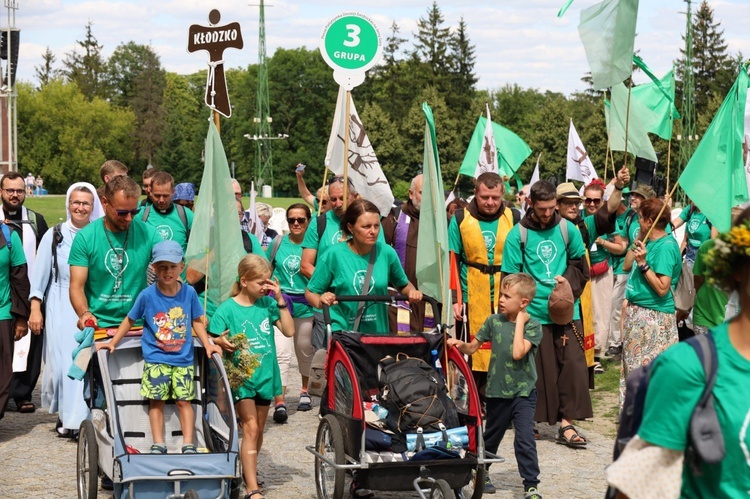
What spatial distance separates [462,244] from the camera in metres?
9.64

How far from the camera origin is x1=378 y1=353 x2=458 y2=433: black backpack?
263 inches

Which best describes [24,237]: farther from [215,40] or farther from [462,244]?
[462,244]

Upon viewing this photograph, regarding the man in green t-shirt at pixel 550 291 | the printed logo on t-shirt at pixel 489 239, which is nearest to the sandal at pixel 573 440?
the man in green t-shirt at pixel 550 291

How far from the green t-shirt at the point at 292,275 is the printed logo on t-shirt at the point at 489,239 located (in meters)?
1.88

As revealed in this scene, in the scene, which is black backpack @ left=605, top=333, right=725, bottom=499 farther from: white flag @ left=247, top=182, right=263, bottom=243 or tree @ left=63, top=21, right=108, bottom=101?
tree @ left=63, top=21, right=108, bottom=101

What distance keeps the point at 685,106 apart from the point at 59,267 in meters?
56.7

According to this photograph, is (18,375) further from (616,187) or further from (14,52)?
(14,52)

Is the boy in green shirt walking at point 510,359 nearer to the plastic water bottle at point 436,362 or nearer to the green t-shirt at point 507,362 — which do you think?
the green t-shirt at point 507,362

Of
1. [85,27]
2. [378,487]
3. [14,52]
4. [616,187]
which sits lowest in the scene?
[378,487]

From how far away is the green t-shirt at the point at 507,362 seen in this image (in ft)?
24.2

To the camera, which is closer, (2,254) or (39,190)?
(2,254)

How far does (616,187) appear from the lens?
33.9ft

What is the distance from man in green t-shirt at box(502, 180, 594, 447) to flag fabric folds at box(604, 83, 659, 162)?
303 centimetres

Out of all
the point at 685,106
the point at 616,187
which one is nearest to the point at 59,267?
the point at 616,187
